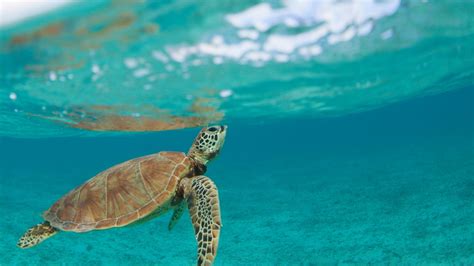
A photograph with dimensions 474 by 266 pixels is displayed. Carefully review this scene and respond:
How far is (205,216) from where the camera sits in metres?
4.91

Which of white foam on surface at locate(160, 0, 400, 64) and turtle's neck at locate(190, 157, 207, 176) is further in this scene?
turtle's neck at locate(190, 157, 207, 176)

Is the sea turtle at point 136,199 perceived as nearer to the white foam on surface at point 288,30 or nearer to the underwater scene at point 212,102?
the underwater scene at point 212,102

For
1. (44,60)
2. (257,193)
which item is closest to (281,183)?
(257,193)

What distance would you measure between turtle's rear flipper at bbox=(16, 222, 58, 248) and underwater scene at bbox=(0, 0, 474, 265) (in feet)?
0.11

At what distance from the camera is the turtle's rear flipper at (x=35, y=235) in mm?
5863

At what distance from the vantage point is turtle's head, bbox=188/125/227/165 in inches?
254

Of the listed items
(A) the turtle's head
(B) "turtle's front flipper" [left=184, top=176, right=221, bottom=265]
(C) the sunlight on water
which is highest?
(C) the sunlight on water

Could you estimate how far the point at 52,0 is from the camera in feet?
14.3

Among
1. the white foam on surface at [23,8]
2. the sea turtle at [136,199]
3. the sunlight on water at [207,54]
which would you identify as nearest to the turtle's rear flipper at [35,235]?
the sea turtle at [136,199]

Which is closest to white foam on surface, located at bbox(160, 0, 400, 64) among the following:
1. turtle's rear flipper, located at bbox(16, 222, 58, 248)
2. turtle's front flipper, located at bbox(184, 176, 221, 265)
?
turtle's front flipper, located at bbox(184, 176, 221, 265)

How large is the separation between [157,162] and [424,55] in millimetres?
8551

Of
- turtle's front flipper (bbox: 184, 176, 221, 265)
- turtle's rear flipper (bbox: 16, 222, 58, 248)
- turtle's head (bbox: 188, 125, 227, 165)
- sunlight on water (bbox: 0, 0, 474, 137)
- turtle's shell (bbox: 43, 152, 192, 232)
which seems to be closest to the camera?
turtle's front flipper (bbox: 184, 176, 221, 265)

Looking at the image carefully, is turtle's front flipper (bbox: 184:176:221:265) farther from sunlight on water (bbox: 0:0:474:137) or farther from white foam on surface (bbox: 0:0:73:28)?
white foam on surface (bbox: 0:0:73:28)

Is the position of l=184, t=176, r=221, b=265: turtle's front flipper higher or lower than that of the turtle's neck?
lower
